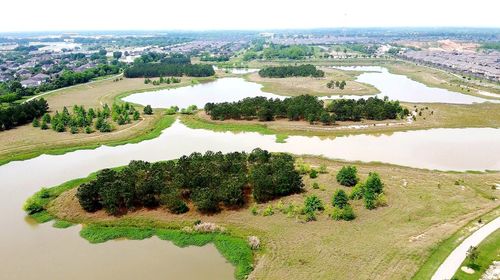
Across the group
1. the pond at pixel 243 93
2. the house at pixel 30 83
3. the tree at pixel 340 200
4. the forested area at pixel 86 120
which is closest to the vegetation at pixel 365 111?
the pond at pixel 243 93

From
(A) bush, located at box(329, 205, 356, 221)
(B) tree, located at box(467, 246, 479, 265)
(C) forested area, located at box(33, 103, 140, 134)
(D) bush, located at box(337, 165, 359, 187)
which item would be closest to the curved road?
(B) tree, located at box(467, 246, 479, 265)

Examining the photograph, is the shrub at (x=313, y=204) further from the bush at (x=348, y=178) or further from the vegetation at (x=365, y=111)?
the vegetation at (x=365, y=111)

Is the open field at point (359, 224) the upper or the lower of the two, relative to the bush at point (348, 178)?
lower

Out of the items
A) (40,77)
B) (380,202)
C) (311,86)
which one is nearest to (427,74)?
(311,86)

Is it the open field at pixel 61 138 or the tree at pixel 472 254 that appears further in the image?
the open field at pixel 61 138

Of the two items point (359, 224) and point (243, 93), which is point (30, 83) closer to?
point (243, 93)

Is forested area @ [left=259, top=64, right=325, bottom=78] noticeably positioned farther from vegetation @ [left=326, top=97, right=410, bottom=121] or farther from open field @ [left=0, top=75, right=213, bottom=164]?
open field @ [left=0, top=75, right=213, bottom=164]

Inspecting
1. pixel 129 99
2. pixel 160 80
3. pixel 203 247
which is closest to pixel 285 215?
pixel 203 247

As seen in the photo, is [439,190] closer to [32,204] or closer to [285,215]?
[285,215]
